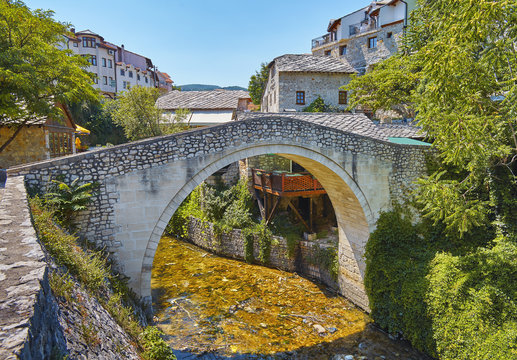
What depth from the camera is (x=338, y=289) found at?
1094cm

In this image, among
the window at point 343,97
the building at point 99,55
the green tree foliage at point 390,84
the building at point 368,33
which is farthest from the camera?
the building at point 99,55

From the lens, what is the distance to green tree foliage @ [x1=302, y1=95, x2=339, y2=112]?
20780 mm

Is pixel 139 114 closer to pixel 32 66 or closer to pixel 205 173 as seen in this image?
pixel 32 66

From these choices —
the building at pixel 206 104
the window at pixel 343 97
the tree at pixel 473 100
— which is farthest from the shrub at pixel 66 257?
the window at pixel 343 97

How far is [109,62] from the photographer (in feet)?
118

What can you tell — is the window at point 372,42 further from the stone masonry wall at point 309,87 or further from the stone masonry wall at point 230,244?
the stone masonry wall at point 230,244

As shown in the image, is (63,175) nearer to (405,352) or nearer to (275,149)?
(275,149)

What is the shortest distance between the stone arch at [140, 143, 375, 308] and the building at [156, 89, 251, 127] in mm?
12769

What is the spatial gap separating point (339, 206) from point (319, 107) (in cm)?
1178

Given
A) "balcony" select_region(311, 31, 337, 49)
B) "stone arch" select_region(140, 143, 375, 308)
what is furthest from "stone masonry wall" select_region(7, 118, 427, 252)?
"balcony" select_region(311, 31, 337, 49)

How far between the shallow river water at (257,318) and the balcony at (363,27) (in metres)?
25.0

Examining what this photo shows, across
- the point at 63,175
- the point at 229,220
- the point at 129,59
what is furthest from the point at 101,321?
the point at 129,59

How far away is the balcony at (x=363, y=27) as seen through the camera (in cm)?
2774

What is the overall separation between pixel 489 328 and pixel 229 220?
1007cm
